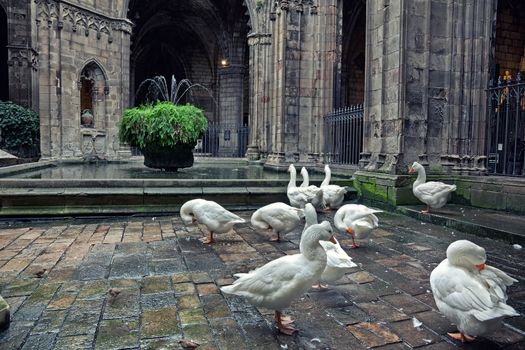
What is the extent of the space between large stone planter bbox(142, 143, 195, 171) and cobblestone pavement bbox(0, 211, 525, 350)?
15.1ft

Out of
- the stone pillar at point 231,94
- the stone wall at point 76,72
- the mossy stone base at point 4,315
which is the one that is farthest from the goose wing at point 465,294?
the stone pillar at point 231,94

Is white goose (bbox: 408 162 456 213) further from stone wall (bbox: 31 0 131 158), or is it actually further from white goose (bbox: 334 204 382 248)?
stone wall (bbox: 31 0 131 158)

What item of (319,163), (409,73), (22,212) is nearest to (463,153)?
(409,73)

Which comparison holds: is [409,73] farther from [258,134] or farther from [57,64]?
[57,64]

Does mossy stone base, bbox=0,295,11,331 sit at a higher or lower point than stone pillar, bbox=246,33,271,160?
lower

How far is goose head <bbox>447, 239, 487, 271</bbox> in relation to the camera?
8.68ft

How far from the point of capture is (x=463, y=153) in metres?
8.05

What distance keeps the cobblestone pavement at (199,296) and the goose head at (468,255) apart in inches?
19.7

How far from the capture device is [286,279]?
2.72 m

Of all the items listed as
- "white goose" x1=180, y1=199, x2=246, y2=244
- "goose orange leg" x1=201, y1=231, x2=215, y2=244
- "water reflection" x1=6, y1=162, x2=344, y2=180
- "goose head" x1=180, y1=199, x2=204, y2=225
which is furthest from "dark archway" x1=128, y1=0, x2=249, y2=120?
"white goose" x1=180, y1=199, x2=246, y2=244

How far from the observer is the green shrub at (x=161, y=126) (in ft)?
31.3

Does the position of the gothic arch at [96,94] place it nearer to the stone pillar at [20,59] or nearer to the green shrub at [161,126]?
the stone pillar at [20,59]

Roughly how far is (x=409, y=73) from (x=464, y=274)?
600 cm

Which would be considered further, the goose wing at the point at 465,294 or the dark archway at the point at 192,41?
the dark archway at the point at 192,41
